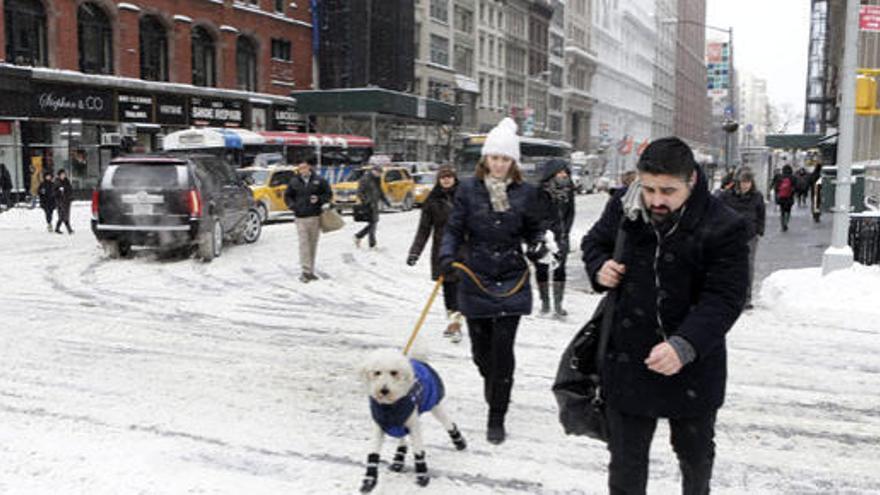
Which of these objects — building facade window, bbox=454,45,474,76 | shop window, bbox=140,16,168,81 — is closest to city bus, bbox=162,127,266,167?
shop window, bbox=140,16,168,81

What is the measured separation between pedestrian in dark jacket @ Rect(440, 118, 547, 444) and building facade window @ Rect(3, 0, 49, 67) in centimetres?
3054

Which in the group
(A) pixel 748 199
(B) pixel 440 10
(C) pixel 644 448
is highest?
(B) pixel 440 10

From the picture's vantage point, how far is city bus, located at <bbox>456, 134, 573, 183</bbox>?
129ft

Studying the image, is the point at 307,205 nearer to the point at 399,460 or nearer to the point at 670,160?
the point at 399,460

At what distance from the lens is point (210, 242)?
1453 cm

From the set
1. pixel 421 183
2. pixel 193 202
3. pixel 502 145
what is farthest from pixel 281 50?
pixel 502 145

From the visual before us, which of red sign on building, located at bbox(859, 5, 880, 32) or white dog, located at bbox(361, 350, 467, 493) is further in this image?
red sign on building, located at bbox(859, 5, 880, 32)

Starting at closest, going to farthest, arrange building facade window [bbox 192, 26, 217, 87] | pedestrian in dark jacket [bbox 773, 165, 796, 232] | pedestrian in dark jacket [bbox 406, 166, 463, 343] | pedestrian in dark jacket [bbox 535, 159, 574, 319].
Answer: pedestrian in dark jacket [bbox 406, 166, 463, 343] < pedestrian in dark jacket [bbox 535, 159, 574, 319] < pedestrian in dark jacket [bbox 773, 165, 796, 232] < building facade window [bbox 192, 26, 217, 87]

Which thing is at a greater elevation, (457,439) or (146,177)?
(146,177)

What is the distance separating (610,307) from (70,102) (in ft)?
110

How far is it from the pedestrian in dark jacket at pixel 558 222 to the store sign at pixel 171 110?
29.8 meters

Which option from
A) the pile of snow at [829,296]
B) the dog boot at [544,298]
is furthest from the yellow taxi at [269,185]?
the pile of snow at [829,296]

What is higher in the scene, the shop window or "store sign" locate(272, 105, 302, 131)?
the shop window

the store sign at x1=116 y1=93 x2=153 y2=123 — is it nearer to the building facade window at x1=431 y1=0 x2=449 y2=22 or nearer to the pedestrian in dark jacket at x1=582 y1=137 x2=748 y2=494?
the building facade window at x1=431 y1=0 x2=449 y2=22
